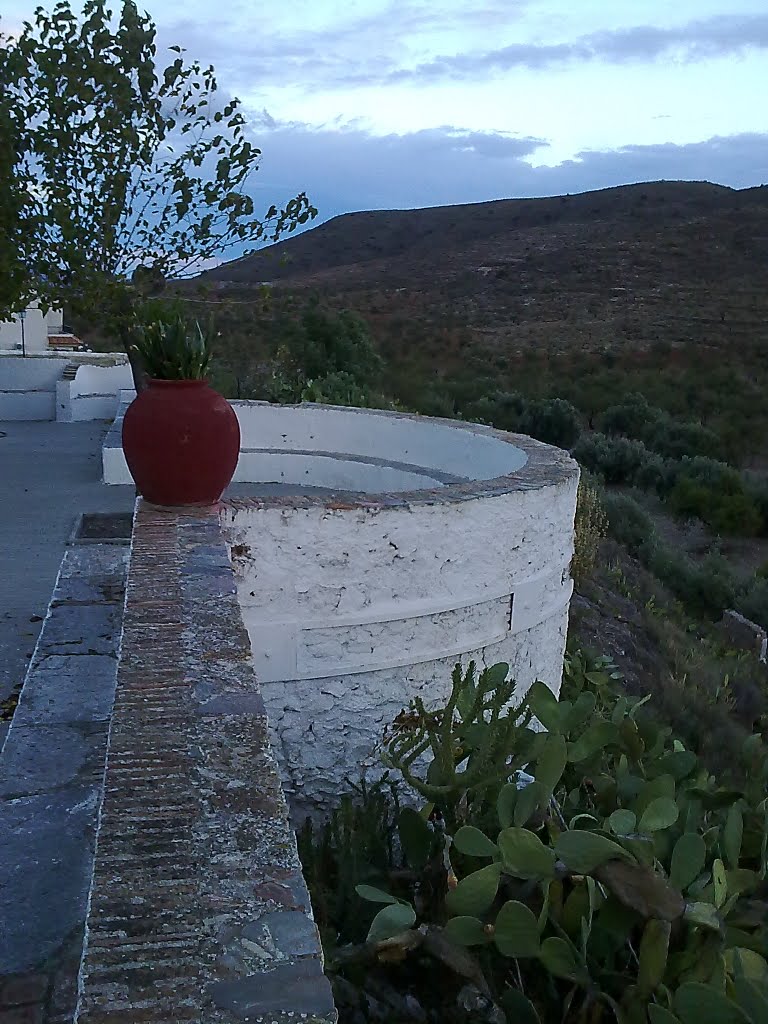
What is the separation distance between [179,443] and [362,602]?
3.52ft

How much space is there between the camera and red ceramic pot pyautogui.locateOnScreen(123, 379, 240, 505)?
3820mm

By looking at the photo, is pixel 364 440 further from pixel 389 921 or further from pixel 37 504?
pixel 389 921

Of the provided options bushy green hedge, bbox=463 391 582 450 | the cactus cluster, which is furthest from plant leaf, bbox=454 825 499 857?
bushy green hedge, bbox=463 391 582 450

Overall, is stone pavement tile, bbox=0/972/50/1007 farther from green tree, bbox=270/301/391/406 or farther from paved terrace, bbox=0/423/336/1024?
green tree, bbox=270/301/391/406

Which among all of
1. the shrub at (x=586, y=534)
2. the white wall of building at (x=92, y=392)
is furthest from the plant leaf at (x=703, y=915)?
the white wall of building at (x=92, y=392)

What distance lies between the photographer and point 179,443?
3.82 m

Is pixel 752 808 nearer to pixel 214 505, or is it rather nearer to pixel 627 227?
pixel 214 505

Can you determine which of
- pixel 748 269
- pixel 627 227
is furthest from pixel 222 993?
pixel 627 227

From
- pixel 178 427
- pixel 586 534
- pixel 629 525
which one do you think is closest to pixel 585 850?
pixel 178 427

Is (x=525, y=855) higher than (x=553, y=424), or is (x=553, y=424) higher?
(x=525, y=855)

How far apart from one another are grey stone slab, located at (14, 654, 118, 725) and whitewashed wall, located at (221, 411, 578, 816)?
74 centimetres

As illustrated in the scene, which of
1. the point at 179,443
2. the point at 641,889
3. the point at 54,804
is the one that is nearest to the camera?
the point at 641,889

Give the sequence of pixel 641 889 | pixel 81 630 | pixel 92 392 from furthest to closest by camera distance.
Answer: pixel 92 392
pixel 81 630
pixel 641 889

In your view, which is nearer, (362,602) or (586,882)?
(586,882)
